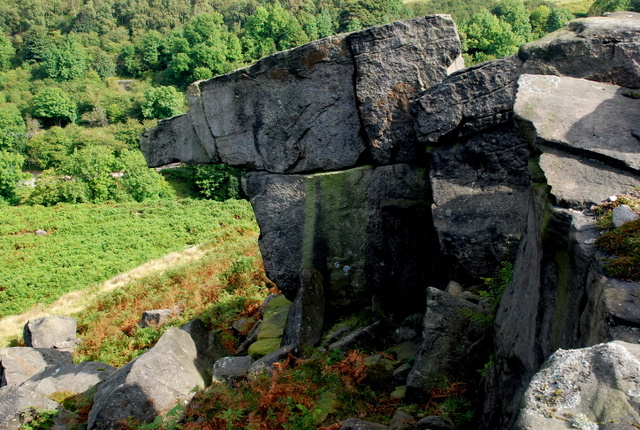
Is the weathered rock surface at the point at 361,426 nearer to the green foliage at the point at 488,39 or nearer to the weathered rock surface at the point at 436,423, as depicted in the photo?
the weathered rock surface at the point at 436,423

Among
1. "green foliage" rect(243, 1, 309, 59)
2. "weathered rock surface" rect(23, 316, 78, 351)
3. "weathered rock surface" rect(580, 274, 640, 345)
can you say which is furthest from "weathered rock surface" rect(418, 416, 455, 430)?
"green foliage" rect(243, 1, 309, 59)

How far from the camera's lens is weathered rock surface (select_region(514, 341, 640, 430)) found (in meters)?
2.41

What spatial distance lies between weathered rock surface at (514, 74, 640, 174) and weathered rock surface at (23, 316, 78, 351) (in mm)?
15322

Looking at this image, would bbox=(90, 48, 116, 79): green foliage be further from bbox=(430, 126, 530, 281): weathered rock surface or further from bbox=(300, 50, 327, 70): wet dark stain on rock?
bbox=(430, 126, 530, 281): weathered rock surface

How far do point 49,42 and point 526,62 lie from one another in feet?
411

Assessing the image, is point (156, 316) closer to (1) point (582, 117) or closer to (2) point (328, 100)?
(2) point (328, 100)

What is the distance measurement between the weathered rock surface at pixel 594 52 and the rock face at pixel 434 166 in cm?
2

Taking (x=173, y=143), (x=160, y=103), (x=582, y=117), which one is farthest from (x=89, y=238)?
(x=160, y=103)

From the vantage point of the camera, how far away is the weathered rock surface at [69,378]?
10.7 metres

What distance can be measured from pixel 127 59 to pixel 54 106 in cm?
2945

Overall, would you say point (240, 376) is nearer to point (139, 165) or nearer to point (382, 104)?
point (382, 104)

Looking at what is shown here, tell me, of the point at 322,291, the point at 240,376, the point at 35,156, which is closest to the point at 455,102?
the point at 322,291

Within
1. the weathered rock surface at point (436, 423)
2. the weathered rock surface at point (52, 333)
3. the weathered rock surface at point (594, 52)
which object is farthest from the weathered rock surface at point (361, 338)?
the weathered rock surface at point (52, 333)

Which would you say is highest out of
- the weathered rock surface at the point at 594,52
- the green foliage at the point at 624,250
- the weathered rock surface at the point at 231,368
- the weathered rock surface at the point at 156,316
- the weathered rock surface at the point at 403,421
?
the weathered rock surface at the point at 594,52
